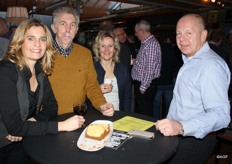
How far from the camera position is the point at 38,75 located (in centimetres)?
182

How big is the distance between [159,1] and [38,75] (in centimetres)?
587

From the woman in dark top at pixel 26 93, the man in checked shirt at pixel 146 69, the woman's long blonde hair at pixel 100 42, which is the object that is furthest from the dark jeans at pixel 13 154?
the man in checked shirt at pixel 146 69

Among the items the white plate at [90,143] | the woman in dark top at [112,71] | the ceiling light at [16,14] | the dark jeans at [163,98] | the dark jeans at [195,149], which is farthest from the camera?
the ceiling light at [16,14]

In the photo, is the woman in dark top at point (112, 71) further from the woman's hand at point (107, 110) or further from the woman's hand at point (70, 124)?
the woman's hand at point (70, 124)

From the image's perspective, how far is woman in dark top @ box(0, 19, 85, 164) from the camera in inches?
58.7

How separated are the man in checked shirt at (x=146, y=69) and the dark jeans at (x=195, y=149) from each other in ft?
7.44

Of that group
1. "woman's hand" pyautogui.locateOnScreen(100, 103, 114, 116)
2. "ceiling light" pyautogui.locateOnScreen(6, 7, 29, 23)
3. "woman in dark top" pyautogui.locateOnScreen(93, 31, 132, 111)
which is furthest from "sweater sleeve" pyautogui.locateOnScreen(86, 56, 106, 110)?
"ceiling light" pyautogui.locateOnScreen(6, 7, 29, 23)

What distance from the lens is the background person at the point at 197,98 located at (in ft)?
4.89

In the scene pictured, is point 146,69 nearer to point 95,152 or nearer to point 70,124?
point 70,124

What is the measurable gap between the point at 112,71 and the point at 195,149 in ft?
4.63

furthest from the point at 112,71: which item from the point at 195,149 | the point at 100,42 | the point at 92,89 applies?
the point at 195,149

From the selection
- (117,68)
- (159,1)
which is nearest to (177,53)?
(117,68)

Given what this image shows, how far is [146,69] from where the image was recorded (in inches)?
155

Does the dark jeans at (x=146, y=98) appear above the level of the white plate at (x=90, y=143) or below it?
below
